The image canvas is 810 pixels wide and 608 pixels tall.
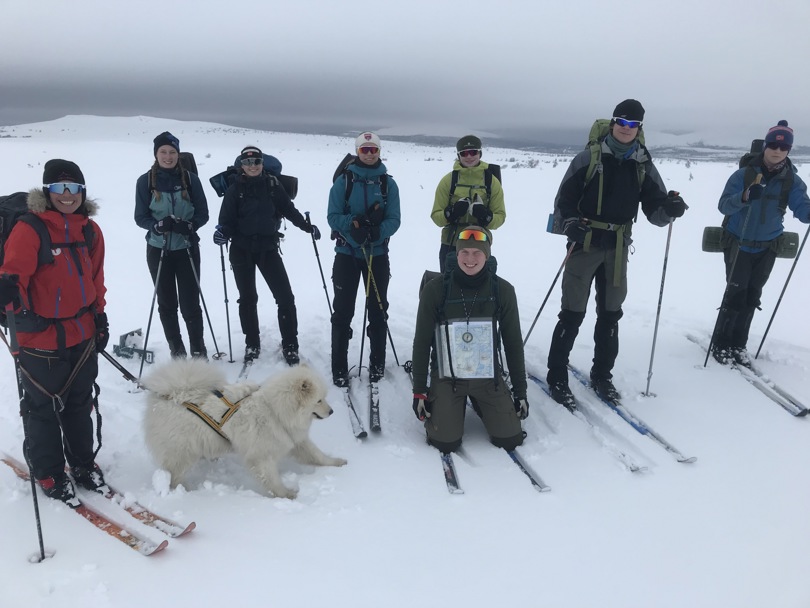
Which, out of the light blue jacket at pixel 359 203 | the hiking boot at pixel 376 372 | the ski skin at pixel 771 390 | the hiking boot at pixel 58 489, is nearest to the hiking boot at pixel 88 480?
the hiking boot at pixel 58 489

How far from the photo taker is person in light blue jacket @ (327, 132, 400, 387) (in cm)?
501

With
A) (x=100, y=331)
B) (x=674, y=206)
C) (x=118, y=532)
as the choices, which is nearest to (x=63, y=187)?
(x=100, y=331)

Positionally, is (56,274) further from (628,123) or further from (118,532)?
(628,123)

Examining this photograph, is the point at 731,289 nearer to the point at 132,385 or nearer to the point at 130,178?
the point at 132,385

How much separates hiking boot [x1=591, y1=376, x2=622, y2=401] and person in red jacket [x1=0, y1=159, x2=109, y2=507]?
4.53 m

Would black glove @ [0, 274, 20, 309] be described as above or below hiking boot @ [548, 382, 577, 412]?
above

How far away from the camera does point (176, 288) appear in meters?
5.38

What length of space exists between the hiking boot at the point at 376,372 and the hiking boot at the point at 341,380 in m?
0.27

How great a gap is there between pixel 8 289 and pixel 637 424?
Answer: 493 centimetres

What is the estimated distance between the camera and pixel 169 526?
3152mm

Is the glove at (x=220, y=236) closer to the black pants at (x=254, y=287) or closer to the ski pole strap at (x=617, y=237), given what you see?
the black pants at (x=254, y=287)

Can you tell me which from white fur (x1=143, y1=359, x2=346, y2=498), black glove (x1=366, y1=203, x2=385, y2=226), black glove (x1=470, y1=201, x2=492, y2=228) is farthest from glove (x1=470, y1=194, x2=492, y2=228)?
white fur (x1=143, y1=359, x2=346, y2=498)

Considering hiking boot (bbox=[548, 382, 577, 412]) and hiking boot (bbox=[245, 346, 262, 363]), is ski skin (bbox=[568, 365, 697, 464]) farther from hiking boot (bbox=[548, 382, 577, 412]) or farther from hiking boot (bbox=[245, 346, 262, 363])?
hiking boot (bbox=[245, 346, 262, 363])

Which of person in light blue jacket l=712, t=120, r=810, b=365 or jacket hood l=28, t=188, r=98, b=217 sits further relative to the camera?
person in light blue jacket l=712, t=120, r=810, b=365
